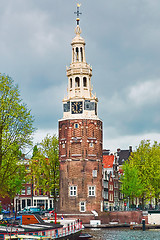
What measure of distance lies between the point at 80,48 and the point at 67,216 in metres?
32.2

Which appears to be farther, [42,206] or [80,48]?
[42,206]

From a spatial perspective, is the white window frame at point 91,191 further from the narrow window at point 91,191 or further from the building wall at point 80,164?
the building wall at point 80,164

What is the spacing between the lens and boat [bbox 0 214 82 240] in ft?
136

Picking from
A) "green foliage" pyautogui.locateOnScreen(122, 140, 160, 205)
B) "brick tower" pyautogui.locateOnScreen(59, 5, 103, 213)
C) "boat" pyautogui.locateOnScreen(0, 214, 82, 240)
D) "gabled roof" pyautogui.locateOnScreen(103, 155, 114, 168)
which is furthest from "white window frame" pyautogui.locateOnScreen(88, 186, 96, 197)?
"boat" pyautogui.locateOnScreen(0, 214, 82, 240)

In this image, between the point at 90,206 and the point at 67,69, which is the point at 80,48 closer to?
the point at 67,69

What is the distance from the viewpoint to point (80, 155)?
80.5 metres

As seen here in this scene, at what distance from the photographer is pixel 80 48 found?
290 ft

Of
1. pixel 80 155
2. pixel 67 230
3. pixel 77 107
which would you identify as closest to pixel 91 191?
pixel 80 155

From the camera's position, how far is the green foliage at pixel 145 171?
88.7 m

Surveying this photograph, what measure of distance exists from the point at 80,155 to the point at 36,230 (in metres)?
36.8

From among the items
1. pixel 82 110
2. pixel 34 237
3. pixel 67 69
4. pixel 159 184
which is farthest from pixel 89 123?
pixel 34 237

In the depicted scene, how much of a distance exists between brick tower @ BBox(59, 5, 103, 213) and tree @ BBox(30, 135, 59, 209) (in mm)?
3792

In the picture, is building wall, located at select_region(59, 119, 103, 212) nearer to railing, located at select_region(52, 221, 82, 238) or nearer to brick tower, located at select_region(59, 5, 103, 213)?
brick tower, located at select_region(59, 5, 103, 213)

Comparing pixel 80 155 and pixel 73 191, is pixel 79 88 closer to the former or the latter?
pixel 80 155
